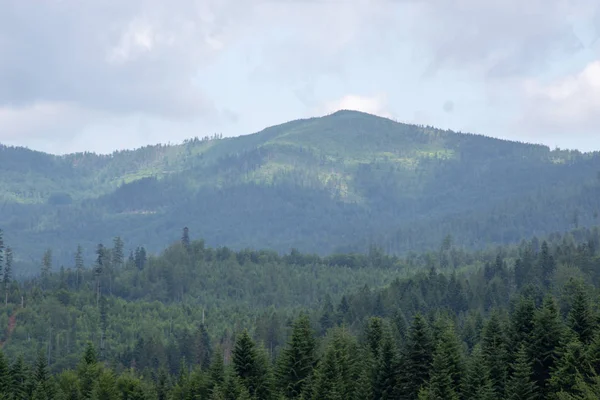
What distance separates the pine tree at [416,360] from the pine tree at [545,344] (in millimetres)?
8518

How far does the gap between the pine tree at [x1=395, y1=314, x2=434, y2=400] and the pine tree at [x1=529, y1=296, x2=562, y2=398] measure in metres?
8.52

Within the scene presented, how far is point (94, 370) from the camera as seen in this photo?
109688 mm

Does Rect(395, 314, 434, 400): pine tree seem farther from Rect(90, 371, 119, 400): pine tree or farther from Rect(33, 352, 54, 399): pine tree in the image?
Rect(33, 352, 54, 399): pine tree

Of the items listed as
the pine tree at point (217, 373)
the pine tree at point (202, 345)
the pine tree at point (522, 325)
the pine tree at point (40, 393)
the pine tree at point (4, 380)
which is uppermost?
the pine tree at point (522, 325)

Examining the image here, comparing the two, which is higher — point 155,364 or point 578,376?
point 578,376

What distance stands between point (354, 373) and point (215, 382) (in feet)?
43.1

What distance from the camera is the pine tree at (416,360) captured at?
78.3 metres

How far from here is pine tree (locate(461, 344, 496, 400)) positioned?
7356 cm

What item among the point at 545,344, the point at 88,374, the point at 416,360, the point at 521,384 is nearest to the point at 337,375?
the point at 416,360

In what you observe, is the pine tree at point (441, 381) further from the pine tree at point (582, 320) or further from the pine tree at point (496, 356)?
the pine tree at point (582, 320)

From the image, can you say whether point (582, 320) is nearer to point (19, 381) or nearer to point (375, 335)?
point (375, 335)

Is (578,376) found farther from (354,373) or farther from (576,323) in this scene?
(354,373)

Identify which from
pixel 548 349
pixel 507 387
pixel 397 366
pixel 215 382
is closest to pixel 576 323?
pixel 548 349

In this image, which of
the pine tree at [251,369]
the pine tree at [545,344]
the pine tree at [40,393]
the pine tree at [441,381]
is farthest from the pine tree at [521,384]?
the pine tree at [40,393]
